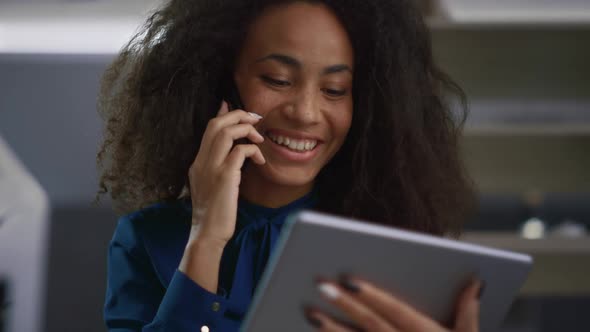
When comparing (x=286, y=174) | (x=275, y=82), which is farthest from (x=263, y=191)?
(x=275, y=82)

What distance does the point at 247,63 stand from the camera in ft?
3.46

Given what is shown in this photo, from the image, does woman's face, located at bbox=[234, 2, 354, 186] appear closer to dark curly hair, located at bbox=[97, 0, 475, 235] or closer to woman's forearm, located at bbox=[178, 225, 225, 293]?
dark curly hair, located at bbox=[97, 0, 475, 235]

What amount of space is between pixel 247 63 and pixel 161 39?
0.67ft

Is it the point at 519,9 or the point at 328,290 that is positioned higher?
the point at 519,9

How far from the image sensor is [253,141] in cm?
101

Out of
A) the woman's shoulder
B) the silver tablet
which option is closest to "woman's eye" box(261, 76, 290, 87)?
the woman's shoulder

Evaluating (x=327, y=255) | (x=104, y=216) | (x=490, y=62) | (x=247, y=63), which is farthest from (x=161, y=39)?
(x=104, y=216)

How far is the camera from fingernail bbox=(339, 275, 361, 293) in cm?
70

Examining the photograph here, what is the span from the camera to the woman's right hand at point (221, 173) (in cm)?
94

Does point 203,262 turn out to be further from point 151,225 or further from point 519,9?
point 519,9

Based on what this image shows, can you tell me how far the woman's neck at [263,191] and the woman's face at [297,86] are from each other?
30mm

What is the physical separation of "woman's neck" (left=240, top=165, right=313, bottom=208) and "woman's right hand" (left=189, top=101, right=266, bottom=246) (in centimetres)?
8

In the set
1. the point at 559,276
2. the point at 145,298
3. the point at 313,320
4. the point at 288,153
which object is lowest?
the point at 559,276

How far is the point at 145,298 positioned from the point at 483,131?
165cm
